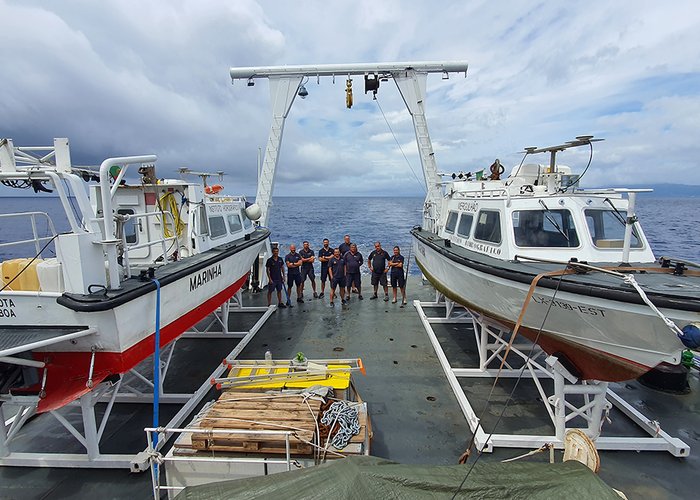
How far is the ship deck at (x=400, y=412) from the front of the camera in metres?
4.11

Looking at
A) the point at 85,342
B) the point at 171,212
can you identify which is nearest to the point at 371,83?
the point at 171,212

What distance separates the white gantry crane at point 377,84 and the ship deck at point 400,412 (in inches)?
136

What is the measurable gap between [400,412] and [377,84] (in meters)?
8.22

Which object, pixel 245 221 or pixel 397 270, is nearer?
pixel 245 221

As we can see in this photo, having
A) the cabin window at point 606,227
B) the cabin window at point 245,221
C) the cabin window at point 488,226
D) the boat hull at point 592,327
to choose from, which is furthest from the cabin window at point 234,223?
the cabin window at point 606,227

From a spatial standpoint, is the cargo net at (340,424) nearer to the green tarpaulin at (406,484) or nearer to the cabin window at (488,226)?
the green tarpaulin at (406,484)

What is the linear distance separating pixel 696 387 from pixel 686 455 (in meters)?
2.32

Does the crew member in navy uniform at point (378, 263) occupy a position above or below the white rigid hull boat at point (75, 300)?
below

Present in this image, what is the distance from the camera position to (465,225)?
7039 mm

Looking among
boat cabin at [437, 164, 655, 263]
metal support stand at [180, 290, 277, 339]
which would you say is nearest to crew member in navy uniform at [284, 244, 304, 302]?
metal support stand at [180, 290, 277, 339]

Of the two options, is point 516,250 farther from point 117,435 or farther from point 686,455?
point 117,435

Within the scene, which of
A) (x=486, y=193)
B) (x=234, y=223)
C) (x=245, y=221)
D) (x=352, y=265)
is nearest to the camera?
(x=486, y=193)

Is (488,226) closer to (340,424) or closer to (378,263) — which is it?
(340,424)

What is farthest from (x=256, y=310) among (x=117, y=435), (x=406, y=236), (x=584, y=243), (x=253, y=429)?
(x=406, y=236)
